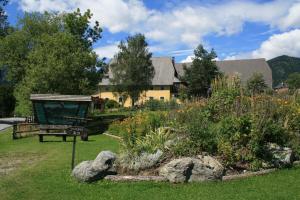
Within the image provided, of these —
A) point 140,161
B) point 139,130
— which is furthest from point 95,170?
point 139,130

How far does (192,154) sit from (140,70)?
50.6 meters

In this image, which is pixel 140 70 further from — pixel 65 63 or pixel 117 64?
pixel 65 63

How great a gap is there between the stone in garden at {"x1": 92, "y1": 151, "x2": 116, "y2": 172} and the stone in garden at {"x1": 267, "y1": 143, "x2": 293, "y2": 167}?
144 inches

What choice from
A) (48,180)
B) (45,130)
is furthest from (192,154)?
(45,130)

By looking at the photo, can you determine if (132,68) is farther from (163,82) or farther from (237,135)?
(237,135)

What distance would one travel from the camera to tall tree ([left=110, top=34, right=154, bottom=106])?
59875 mm

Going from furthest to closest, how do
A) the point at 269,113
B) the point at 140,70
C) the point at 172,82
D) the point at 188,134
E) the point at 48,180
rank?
the point at 172,82
the point at 140,70
the point at 269,113
the point at 188,134
the point at 48,180

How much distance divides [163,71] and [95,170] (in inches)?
2658

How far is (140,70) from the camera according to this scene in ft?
198

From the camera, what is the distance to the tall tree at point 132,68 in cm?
5988

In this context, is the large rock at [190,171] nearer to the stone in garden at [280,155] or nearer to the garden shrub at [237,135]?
the garden shrub at [237,135]

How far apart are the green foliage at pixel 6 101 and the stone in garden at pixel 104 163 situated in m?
42.9

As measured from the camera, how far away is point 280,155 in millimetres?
10180

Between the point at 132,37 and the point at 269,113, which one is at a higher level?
the point at 132,37
